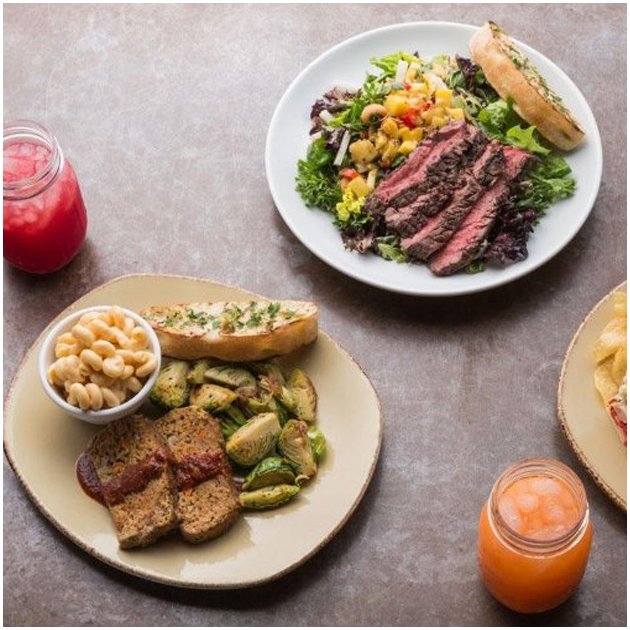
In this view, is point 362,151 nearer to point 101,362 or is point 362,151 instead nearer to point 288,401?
point 288,401

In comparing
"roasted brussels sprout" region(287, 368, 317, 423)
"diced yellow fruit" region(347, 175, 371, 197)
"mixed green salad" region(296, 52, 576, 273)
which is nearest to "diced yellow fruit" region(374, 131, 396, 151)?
"mixed green salad" region(296, 52, 576, 273)

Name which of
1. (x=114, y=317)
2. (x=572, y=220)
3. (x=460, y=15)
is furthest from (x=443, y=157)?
(x=114, y=317)

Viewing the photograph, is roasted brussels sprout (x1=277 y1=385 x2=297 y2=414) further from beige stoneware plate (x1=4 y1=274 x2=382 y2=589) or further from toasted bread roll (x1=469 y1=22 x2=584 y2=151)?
toasted bread roll (x1=469 y1=22 x2=584 y2=151)

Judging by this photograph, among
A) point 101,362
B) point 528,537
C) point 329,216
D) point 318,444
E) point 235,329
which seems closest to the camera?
point 528,537

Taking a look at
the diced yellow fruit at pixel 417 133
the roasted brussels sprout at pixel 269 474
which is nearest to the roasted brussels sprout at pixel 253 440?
the roasted brussels sprout at pixel 269 474

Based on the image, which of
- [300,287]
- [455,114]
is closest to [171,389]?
[300,287]

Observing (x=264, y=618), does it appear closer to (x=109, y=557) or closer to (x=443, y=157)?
(x=109, y=557)

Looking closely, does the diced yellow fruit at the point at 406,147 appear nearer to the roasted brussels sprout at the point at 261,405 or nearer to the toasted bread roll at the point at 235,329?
the toasted bread roll at the point at 235,329
